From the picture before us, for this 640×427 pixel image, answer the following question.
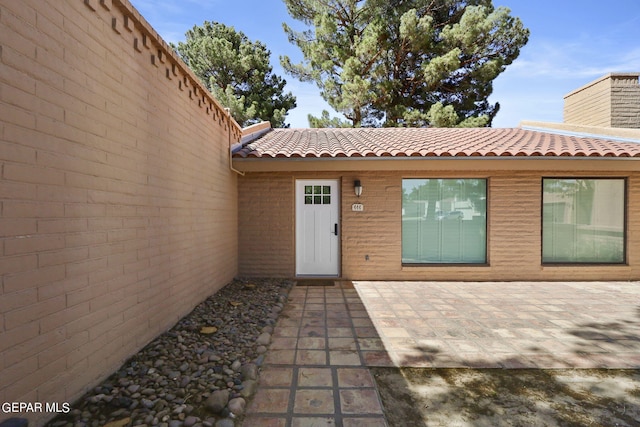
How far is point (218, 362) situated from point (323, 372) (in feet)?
3.68

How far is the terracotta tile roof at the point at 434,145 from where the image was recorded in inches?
250

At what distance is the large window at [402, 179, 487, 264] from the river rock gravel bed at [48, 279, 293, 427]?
13.5 ft

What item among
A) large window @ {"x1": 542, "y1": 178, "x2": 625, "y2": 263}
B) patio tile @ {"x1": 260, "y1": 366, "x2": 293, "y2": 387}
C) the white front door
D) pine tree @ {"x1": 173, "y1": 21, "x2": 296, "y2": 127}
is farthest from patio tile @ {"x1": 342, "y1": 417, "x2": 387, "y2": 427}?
pine tree @ {"x1": 173, "y1": 21, "x2": 296, "y2": 127}

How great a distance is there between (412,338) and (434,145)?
4.85 m

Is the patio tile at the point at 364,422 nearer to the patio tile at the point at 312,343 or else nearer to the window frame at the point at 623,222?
the patio tile at the point at 312,343

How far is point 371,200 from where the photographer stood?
7031mm

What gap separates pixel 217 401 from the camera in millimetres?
2498

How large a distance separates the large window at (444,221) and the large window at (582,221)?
148 cm

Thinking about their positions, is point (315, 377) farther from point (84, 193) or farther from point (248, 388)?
point (84, 193)

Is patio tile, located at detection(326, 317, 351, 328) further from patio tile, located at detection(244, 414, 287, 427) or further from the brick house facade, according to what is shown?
the brick house facade

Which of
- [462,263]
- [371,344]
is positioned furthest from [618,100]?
[371,344]

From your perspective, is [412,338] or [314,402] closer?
[314,402]

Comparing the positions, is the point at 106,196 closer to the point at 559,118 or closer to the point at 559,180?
the point at 559,180

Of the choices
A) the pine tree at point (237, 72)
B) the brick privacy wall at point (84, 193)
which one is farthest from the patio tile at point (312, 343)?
the pine tree at point (237, 72)
